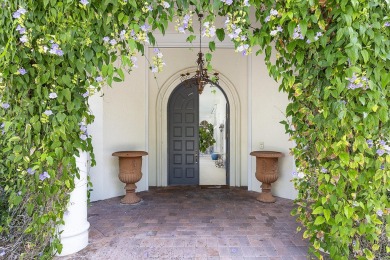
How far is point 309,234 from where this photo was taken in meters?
2.09

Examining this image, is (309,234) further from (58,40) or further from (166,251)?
(58,40)

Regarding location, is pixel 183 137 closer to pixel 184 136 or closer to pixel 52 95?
pixel 184 136

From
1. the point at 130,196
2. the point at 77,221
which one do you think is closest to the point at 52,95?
the point at 77,221

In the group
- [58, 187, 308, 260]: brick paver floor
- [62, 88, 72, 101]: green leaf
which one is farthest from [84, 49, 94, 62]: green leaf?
[58, 187, 308, 260]: brick paver floor

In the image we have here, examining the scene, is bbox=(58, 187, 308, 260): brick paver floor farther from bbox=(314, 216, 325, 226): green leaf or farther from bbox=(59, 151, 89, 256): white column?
bbox=(314, 216, 325, 226): green leaf

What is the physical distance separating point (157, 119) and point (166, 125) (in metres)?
0.23

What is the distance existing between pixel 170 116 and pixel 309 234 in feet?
14.0

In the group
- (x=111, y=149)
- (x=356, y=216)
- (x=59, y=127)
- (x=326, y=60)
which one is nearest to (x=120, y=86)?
(x=111, y=149)

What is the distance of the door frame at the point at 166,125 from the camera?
5.71 m

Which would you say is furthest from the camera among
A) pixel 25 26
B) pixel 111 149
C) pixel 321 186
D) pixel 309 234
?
pixel 111 149

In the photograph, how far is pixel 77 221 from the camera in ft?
8.75

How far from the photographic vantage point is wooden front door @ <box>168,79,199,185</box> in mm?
5949

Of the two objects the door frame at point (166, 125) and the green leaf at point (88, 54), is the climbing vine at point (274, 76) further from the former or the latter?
the door frame at point (166, 125)

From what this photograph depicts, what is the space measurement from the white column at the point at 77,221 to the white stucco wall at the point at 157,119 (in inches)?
71.8
